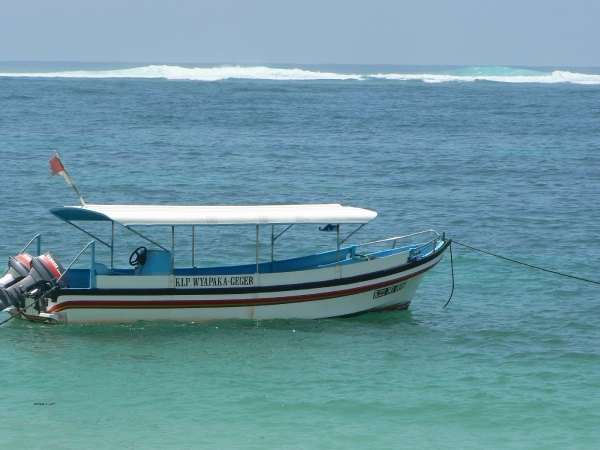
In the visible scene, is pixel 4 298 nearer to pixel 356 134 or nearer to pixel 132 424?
pixel 132 424

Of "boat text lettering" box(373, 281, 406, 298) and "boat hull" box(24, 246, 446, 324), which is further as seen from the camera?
"boat text lettering" box(373, 281, 406, 298)

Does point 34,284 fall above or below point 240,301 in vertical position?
above

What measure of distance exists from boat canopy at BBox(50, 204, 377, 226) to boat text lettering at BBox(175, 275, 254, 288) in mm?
918

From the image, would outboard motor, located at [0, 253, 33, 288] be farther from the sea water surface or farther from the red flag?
the red flag

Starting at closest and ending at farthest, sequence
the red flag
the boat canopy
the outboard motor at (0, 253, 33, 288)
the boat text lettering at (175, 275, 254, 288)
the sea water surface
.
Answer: the sea water surface
the boat canopy
the outboard motor at (0, 253, 33, 288)
the boat text lettering at (175, 275, 254, 288)
the red flag

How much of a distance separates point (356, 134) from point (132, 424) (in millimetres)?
32760

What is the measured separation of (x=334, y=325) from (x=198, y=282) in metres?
2.37

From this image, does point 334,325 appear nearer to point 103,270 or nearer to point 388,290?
point 388,290

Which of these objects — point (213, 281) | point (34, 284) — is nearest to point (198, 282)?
point (213, 281)

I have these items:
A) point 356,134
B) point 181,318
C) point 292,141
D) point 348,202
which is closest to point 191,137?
point 292,141

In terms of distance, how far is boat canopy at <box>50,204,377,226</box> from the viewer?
1446cm

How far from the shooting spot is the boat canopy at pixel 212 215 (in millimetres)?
14462

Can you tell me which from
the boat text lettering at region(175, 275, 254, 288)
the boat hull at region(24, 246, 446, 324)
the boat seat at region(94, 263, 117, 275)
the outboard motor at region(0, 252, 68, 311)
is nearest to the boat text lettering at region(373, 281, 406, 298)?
the boat hull at region(24, 246, 446, 324)

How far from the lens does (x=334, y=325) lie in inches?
609
